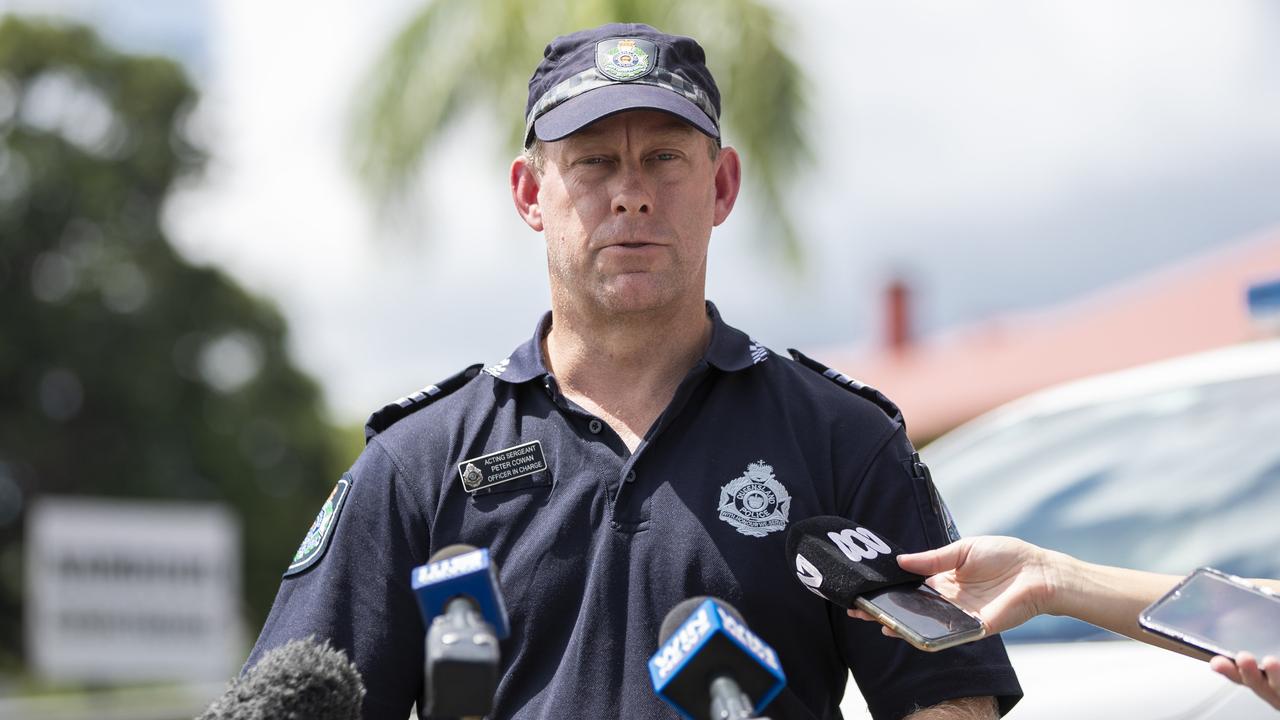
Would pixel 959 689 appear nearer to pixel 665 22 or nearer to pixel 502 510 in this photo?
pixel 502 510

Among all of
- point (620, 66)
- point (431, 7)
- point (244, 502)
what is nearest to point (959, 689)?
point (620, 66)

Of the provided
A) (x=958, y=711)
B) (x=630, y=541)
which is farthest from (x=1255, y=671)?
(x=630, y=541)

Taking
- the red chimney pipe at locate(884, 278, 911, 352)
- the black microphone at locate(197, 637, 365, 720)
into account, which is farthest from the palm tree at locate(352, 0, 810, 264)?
the red chimney pipe at locate(884, 278, 911, 352)

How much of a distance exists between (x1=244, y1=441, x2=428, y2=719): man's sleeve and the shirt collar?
31cm

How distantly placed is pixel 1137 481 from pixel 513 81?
8000 mm

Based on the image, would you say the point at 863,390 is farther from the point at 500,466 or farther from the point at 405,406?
the point at 405,406

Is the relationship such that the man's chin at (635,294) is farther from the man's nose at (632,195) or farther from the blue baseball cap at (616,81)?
the blue baseball cap at (616,81)

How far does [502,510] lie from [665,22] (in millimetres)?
8672

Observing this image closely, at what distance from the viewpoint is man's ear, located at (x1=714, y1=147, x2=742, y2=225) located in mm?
3232

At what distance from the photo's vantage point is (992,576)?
109 inches

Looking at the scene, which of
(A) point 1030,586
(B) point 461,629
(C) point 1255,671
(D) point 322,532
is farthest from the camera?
(D) point 322,532

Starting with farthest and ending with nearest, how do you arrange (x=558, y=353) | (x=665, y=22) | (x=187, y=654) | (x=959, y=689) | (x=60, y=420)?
(x=60, y=420)
(x=187, y=654)
(x=665, y=22)
(x=558, y=353)
(x=959, y=689)

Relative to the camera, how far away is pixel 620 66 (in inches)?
119

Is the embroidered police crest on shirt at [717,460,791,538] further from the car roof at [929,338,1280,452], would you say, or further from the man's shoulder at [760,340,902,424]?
the car roof at [929,338,1280,452]
